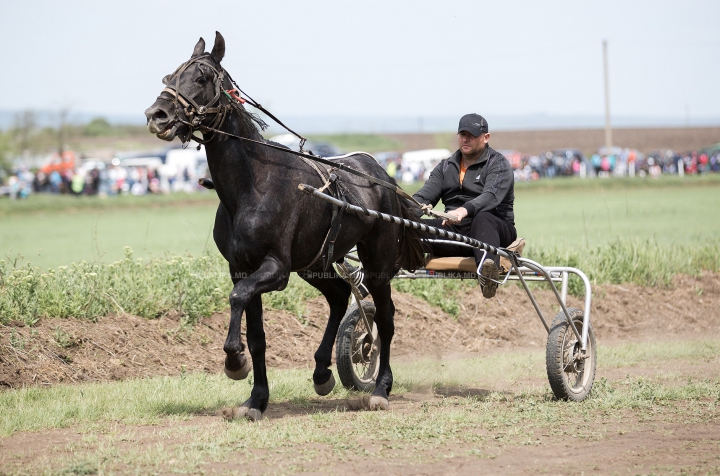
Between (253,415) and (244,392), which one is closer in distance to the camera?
(253,415)

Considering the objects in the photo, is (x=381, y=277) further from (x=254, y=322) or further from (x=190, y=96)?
(x=190, y=96)

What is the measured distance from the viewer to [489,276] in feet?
24.4

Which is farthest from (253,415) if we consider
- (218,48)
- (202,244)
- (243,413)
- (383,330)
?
(202,244)

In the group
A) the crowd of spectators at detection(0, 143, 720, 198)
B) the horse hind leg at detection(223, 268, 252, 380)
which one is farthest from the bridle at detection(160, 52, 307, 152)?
the crowd of spectators at detection(0, 143, 720, 198)

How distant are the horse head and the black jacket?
2.39 meters

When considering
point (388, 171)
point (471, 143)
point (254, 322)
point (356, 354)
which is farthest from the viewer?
point (388, 171)

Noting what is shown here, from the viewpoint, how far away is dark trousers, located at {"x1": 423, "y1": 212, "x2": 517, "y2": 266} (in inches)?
299

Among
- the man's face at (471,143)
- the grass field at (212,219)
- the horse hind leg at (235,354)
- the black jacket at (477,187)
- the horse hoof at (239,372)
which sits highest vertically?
the man's face at (471,143)

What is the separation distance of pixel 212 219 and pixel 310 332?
2093 centimetres

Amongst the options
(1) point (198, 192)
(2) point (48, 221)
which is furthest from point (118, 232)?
(1) point (198, 192)

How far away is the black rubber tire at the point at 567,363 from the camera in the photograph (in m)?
7.37

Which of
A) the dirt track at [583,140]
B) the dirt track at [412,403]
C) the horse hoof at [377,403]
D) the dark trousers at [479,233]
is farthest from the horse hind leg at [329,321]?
the dirt track at [583,140]

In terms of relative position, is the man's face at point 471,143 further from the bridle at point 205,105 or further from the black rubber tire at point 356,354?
the bridle at point 205,105

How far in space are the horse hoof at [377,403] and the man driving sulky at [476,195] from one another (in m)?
1.26
